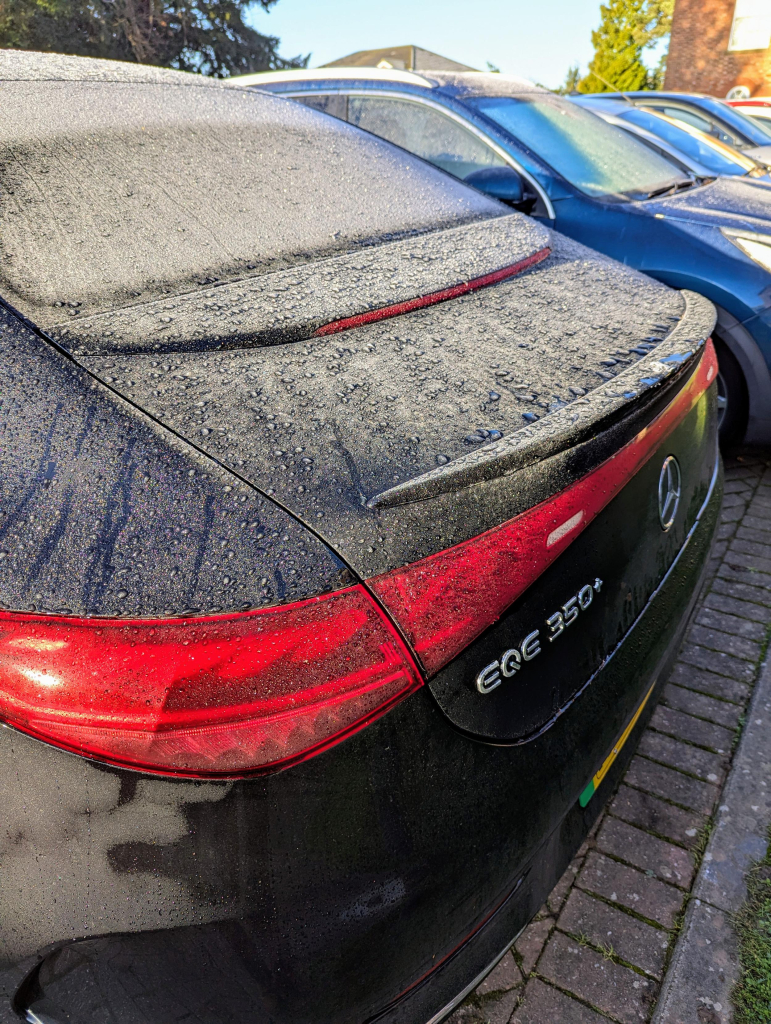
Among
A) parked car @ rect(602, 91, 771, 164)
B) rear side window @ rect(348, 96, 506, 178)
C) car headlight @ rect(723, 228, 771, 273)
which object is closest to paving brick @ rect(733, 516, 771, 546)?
car headlight @ rect(723, 228, 771, 273)

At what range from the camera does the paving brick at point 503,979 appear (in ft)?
5.40

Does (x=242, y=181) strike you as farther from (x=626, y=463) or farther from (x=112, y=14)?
(x=112, y=14)

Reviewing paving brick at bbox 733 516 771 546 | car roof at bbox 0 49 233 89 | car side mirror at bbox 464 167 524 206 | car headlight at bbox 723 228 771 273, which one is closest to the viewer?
car roof at bbox 0 49 233 89

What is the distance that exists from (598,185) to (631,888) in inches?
148

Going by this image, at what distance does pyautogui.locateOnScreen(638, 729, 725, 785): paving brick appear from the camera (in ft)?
7.13

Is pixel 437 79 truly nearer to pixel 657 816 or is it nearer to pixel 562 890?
pixel 657 816

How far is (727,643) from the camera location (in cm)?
272

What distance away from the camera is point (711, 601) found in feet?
9.73

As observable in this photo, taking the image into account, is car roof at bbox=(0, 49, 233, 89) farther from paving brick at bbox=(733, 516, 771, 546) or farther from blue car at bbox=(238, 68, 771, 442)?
paving brick at bbox=(733, 516, 771, 546)

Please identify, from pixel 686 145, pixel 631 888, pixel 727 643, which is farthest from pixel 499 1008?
pixel 686 145

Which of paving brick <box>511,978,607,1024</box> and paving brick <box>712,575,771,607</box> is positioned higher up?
paving brick <box>712,575,771,607</box>

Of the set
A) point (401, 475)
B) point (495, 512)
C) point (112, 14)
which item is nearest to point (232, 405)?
point (401, 475)

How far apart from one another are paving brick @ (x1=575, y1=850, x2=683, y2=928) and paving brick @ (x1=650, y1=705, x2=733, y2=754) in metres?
0.51

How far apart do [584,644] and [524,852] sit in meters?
0.36
